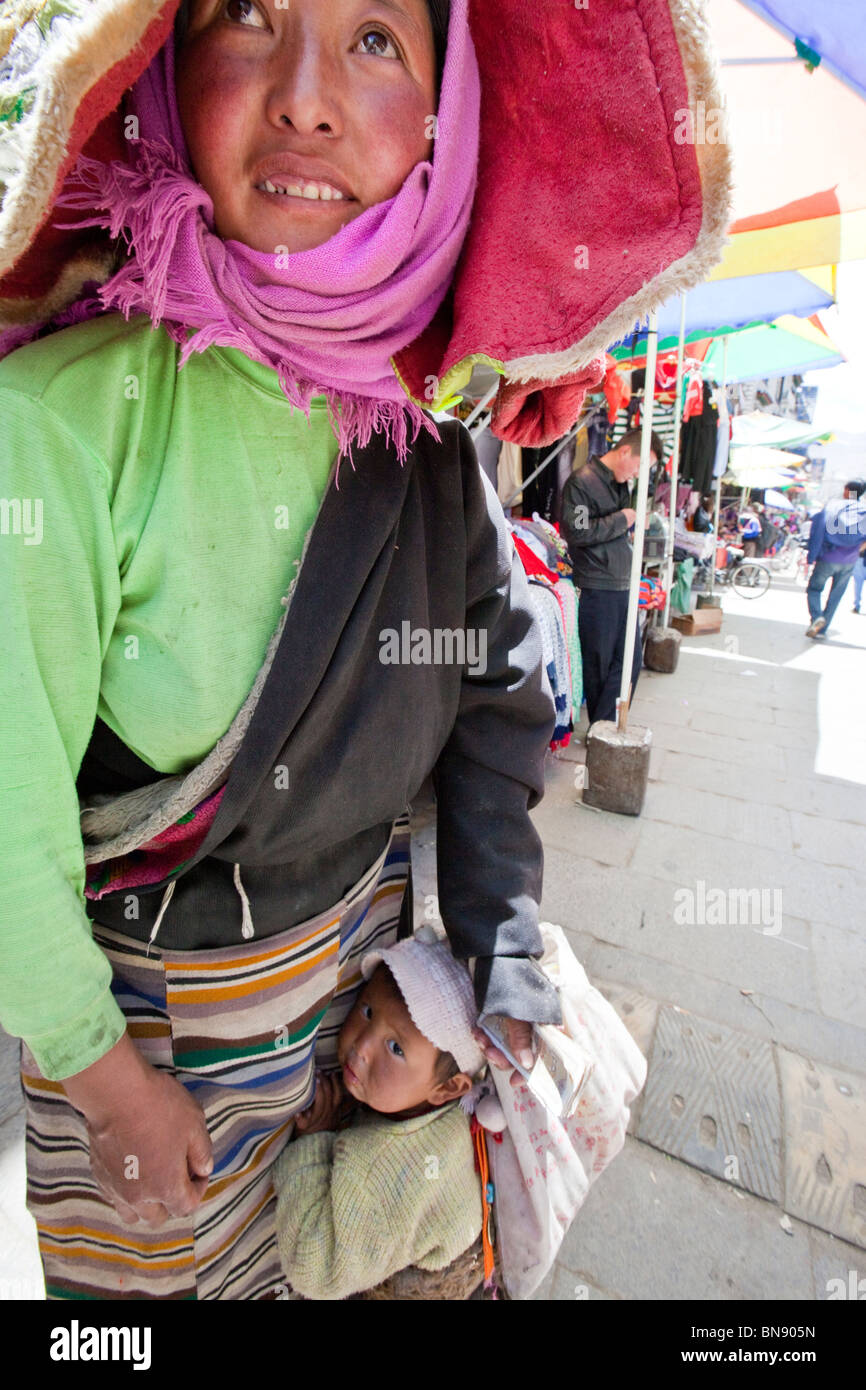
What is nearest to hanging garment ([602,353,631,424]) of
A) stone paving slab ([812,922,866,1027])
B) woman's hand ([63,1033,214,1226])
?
stone paving slab ([812,922,866,1027])

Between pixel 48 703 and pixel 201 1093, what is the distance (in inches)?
24.9

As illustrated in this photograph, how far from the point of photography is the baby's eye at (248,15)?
0.69 metres

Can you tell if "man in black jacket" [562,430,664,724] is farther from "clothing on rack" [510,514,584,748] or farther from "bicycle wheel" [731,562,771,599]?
"bicycle wheel" [731,562,771,599]

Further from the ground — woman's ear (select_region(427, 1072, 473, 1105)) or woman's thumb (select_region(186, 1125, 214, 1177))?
woman's thumb (select_region(186, 1125, 214, 1177))

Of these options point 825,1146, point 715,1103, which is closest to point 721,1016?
point 715,1103

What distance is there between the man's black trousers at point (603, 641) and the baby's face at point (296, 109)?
447cm

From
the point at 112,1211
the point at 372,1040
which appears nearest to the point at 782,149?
the point at 372,1040

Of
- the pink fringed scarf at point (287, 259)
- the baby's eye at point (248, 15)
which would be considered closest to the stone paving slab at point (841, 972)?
the pink fringed scarf at point (287, 259)

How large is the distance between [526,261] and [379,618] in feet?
1.50

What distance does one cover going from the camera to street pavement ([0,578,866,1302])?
1755 mm

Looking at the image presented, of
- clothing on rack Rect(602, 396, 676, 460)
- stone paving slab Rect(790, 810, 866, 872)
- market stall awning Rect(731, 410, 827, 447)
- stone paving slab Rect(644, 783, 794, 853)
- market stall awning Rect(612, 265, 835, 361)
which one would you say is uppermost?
market stall awning Rect(731, 410, 827, 447)

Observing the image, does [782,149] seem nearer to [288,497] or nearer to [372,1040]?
[288,497]

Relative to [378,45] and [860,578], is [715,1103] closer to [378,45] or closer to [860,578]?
[378,45]

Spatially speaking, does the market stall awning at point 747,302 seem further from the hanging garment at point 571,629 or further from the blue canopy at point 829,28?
the blue canopy at point 829,28
